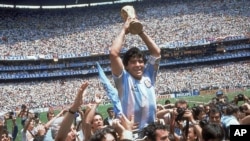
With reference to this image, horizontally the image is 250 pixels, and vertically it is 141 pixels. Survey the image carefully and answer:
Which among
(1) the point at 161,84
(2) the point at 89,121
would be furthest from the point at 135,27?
(1) the point at 161,84

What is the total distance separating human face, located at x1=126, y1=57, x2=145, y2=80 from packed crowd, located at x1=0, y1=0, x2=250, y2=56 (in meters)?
45.5

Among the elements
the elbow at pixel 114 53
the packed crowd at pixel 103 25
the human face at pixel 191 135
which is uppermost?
the packed crowd at pixel 103 25

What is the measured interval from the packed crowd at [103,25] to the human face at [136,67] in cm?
4547

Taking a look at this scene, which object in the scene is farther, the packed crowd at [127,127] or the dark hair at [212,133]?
the dark hair at [212,133]

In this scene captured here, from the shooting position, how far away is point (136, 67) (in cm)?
420

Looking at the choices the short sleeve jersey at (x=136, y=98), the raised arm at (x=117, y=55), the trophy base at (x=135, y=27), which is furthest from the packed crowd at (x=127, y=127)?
the trophy base at (x=135, y=27)

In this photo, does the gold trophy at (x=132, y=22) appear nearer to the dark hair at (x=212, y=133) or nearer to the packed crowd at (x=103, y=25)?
the dark hair at (x=212, y=133)

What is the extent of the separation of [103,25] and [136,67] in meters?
49.9

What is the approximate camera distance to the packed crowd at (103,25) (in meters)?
50.7

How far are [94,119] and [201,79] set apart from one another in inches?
1636

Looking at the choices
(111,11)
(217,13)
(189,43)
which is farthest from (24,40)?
(217,13)

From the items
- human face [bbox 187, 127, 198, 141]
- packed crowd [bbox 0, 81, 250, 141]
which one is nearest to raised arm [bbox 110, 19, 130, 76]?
packed crowd [bbox 0, 81, 250, 141]

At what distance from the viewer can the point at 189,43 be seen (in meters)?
50.8

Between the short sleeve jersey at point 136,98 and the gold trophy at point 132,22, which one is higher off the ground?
the gold trophy at point 132,22
